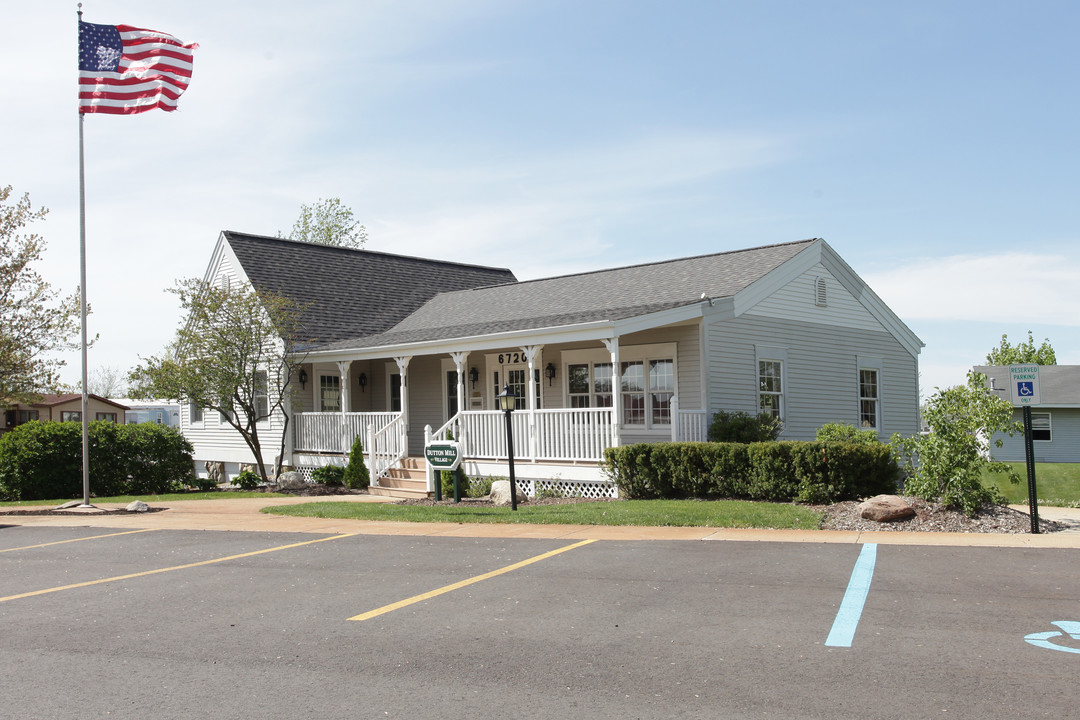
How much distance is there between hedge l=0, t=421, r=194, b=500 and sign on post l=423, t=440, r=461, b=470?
910 centimetres

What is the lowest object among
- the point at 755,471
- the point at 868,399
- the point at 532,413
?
the point at 755,471

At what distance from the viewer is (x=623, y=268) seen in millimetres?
23312

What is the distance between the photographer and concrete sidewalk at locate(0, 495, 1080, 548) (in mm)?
10773

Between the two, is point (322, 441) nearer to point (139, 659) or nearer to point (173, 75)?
point (173, 75)

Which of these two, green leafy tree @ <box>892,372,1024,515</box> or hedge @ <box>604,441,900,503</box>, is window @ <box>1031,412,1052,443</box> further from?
green leafy tree @ <box>892,372,1024,515</box>

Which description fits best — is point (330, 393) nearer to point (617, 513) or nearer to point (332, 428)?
point (332, 428)

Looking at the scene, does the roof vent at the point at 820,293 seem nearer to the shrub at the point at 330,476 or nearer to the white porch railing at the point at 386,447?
the white porch railing at the point at 386,447

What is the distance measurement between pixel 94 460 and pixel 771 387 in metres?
15.3

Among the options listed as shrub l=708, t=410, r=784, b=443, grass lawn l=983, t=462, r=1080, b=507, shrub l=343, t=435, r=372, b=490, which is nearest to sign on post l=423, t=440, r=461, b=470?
shrub l=343, t=435, r=372, b=490

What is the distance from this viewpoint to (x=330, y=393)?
24.4 m

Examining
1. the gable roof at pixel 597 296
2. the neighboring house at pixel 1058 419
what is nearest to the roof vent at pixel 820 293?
the gable roof at pixel 597 296

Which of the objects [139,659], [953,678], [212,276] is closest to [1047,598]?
[953,678]

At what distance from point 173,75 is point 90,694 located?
14.6 metres

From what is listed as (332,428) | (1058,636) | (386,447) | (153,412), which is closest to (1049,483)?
(386,447)
